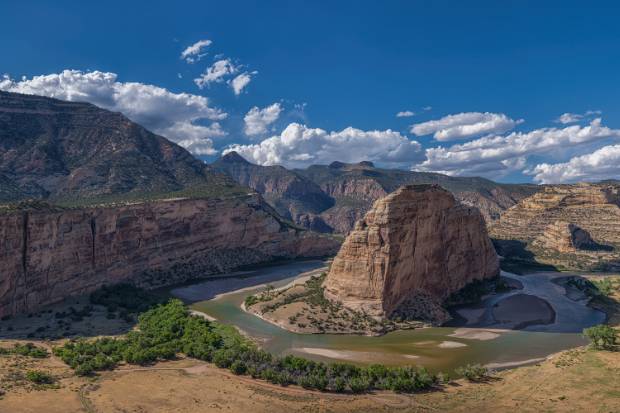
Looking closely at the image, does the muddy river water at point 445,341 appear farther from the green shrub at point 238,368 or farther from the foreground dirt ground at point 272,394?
the green shrub at point 238,368

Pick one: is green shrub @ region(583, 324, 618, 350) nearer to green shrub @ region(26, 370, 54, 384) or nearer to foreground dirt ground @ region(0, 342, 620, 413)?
foreground dirt ground @ region(0, 342, 620, 413)

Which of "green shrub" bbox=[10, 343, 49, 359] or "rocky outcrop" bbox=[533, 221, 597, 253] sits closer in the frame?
"green shrub" bbox=[10, 343, 49, 359]

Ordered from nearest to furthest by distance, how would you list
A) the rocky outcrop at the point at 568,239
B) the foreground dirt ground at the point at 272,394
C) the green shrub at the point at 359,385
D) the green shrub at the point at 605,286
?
the foreground dirt ground at the point at 272,394
the green shrub at the point at 359,385
the green shrub at the point at 605,286
the rocky outcrop at the point at 568,239

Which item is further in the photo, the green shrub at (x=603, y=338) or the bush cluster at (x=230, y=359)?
the green shrub at (x=603, y=338)

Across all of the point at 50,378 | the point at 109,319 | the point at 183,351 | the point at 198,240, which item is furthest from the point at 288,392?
the point at 198,240

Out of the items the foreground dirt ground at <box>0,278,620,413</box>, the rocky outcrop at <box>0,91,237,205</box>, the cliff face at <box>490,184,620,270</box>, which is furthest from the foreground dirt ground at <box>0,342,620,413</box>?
the cliff face at <box>490,184,620,270</box>

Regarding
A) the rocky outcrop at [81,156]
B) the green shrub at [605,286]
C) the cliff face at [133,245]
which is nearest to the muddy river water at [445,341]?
the green shrub at [605,286]
